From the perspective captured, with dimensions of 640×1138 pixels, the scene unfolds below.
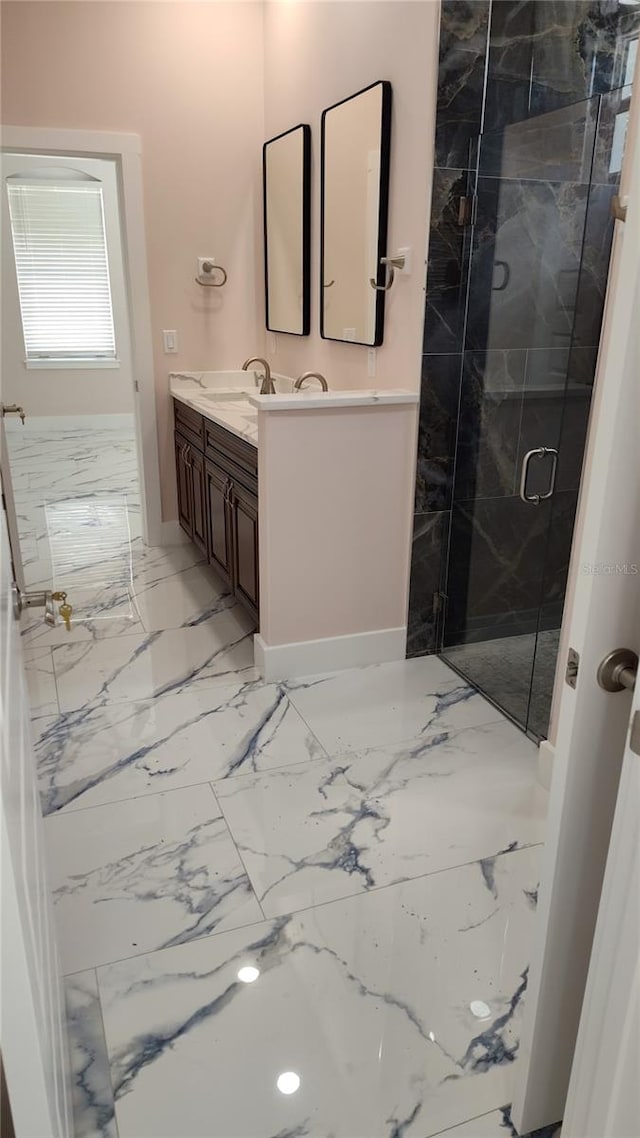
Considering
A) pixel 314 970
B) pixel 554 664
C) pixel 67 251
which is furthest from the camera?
pixel 67 251

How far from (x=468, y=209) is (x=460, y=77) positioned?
0.40 meters

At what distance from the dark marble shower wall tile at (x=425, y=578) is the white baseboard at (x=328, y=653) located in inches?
2.6

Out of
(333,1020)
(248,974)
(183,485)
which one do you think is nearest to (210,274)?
(183,485)

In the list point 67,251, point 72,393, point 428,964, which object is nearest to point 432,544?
point 428,964

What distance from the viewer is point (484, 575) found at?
302 cm

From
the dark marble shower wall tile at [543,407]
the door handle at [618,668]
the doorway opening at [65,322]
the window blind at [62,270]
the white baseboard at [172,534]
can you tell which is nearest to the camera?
→ the door handle at [618,668]

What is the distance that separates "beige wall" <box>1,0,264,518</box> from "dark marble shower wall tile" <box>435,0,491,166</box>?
1.84 m

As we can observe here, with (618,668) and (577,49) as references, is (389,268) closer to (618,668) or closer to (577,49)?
(577,49)

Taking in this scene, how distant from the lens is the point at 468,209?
269 centimetres

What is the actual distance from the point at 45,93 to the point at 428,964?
400 centimetres

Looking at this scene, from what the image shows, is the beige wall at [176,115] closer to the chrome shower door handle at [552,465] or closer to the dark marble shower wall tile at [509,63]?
the dark marble shower wall tile at [509,63]

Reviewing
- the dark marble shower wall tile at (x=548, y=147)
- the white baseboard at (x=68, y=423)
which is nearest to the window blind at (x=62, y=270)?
the white baseboard at (x=68, y=423)

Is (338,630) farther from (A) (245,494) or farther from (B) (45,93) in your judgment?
(B) (45,93)

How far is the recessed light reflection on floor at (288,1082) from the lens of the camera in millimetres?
1489
